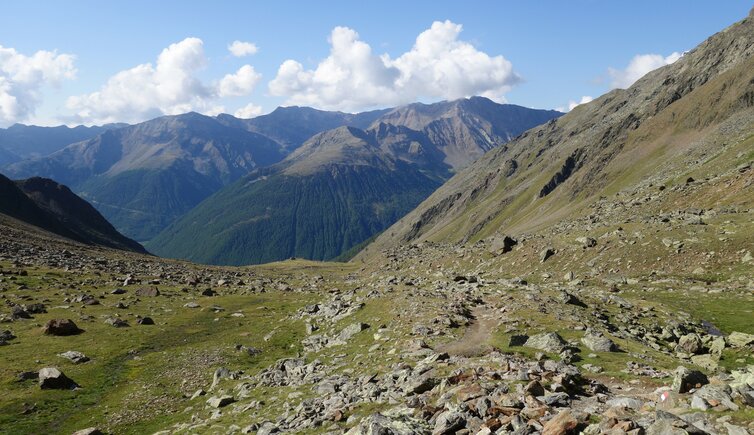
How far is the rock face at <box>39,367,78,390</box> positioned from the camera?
40.1m

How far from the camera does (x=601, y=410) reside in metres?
18.9

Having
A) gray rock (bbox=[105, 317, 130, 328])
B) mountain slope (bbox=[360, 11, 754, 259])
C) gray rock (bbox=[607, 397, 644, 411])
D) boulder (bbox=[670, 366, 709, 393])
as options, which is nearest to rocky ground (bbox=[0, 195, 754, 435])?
boulder (bbox=[670, 366, 709, 393])

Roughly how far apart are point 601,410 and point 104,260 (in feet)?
405

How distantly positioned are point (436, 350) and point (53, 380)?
1325 inches

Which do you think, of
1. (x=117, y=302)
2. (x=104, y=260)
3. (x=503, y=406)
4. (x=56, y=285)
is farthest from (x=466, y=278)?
(x=104, y=260)

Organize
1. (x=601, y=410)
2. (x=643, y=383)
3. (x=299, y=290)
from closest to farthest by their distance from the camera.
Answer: (x=601, y=410)
(x=643, y=383)
(x=299, y=290)

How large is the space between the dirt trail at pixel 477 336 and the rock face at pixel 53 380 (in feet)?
109

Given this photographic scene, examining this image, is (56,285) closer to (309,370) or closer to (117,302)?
(117,302)

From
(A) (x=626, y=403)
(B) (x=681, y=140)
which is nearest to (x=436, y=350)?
(A) (x=626, y=403)

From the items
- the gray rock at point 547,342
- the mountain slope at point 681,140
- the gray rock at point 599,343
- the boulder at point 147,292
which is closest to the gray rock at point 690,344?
the gray rock at point 599,343

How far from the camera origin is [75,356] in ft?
159

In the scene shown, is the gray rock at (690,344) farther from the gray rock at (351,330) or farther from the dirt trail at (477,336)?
the gray rock at (351,330)

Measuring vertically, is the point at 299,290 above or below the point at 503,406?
below

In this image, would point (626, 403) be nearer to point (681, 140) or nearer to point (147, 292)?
point (147, 292)
